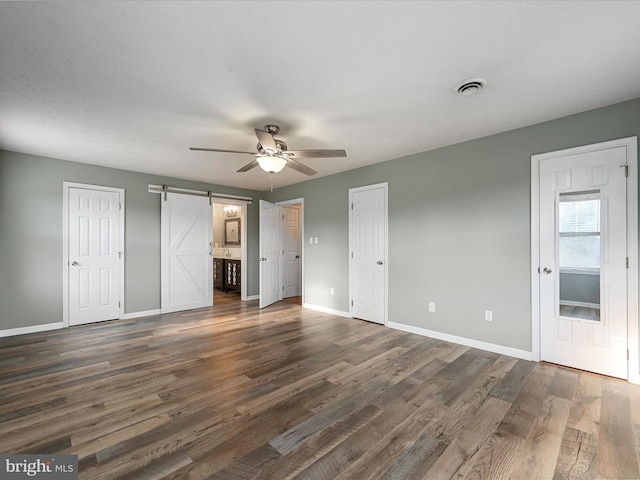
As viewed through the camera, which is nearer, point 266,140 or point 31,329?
point 266,140

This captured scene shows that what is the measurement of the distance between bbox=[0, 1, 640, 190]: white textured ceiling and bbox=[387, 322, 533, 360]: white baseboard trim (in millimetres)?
2433

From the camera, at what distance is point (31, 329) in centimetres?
407

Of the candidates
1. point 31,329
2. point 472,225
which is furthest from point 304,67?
point 31,329

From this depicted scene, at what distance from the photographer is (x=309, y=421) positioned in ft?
6.72

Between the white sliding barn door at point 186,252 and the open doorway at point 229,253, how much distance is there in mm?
844

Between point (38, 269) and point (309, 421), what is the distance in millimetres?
4485

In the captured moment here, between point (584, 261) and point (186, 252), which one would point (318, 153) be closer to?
point (584, 261)

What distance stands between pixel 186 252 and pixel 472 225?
482 centimetres

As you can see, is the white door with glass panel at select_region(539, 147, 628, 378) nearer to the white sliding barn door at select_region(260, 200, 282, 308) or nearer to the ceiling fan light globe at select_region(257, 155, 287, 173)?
the ceiling fan light globe at select_region(257, 155, 287, 173)

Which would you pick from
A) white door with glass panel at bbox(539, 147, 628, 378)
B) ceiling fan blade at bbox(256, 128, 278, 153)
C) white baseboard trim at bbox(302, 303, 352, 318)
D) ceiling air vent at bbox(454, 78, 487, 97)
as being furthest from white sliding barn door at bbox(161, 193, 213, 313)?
white door with glass panel at bbox(539, 147, 628, 378)

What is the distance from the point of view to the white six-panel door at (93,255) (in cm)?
439

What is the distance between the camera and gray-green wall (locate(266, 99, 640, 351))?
306cm

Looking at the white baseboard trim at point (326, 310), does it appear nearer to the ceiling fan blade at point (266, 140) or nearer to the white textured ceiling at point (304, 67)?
the white textured ceiling at point (304, 67)

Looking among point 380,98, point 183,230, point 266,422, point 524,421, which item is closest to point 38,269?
point 183,230
